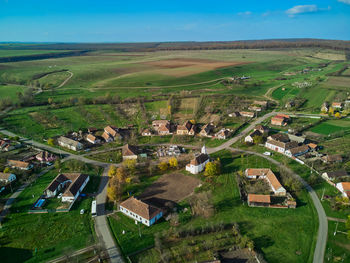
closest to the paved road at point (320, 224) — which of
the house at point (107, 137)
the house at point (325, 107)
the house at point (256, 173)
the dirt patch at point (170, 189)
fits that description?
the house at point (256, 173)

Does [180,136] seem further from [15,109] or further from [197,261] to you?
[15,109]

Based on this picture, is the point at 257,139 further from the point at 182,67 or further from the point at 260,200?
the point at 182,67

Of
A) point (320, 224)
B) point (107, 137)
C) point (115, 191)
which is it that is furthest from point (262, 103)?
point (115, 191)

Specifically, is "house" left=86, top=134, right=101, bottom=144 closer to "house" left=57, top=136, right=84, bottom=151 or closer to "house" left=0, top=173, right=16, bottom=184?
"house" left=57, top=136, right=84, bottom=151

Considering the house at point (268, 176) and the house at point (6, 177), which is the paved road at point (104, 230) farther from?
the house at point (268, 176)

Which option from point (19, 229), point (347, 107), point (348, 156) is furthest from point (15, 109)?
point (347, 107)

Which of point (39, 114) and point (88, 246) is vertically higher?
point (39, 114)

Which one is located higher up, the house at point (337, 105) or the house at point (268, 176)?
the house at point (337, 105)
